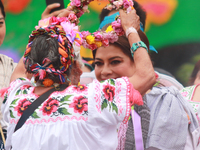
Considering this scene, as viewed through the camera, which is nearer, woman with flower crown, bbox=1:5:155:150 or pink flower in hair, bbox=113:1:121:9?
woman with flower crown, bbox=1:5:155:150

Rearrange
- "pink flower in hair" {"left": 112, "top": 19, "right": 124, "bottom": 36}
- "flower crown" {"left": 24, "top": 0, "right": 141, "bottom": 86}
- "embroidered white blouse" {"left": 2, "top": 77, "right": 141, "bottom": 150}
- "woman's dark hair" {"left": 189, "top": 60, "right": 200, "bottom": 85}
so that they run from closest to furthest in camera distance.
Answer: "embroidered white blouse" {"left": 2, "top": 77, "right": 141, "bottom": 150} → "flower crown" {"left": 24, "top": 0, "right": 141, "bottom": 86} → "pink flower in hair" {"left": 112, "top": 19, "right": 124, "bottom": 36} → "woman's dark hair" {"left": 189, "top": 60, "right": 200, "bottom": 85}

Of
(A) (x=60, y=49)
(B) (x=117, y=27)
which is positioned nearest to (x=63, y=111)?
(A) (x=60, y=49)

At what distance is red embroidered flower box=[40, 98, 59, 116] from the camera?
1.42m

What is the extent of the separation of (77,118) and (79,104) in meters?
0.07

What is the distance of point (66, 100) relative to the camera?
1429 mm

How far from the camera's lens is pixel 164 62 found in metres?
3.14

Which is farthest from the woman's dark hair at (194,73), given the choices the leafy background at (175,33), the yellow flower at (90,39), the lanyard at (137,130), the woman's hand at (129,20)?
the yellow flower at (90,39)

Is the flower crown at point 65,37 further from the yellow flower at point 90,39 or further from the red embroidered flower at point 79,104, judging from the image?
the red embroidered flower at point 79,104

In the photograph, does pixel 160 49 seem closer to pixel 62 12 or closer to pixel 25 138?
pixel 62 12

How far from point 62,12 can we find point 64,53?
60cm

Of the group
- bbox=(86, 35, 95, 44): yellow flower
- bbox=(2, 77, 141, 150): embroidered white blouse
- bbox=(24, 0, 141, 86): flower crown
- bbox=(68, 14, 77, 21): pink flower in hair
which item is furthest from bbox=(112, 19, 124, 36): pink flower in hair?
bbox=(2, 77, 141, 150): embroidered white blouse

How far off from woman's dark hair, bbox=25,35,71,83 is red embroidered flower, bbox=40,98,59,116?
155 mm

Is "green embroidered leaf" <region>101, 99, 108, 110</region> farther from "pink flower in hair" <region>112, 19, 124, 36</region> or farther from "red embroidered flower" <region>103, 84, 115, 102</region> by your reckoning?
"pink flower in hair" <region>112, 19, 124, 36</region>

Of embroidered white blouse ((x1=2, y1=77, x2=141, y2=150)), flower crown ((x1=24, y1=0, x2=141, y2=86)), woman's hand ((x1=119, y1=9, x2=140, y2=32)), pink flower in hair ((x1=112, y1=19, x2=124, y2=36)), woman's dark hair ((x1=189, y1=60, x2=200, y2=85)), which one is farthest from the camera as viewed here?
woman's dark hair ((x1=189, y1=60, x2=200, y2=85))
